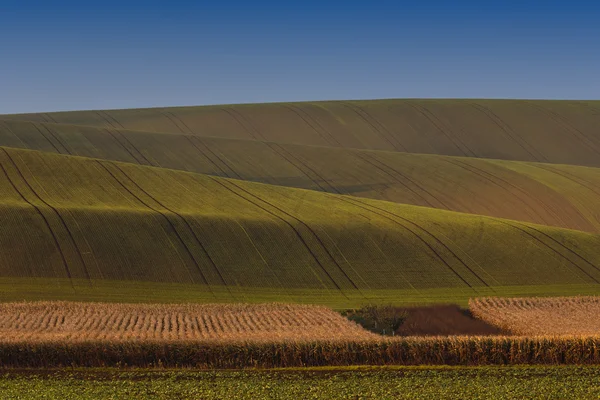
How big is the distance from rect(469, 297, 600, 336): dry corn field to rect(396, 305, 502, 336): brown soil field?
1.45 feet

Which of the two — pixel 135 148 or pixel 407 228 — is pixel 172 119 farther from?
pixel 407 228

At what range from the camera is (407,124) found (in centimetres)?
11631

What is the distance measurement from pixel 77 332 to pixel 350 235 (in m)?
25.3

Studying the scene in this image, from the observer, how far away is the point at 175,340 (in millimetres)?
25578

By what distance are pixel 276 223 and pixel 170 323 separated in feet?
65.7

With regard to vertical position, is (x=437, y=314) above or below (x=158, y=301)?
above

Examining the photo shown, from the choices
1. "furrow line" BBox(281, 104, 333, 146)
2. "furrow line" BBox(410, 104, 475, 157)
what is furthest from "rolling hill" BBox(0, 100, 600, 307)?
"furrow line" BBox(410, 104, 475, 157)

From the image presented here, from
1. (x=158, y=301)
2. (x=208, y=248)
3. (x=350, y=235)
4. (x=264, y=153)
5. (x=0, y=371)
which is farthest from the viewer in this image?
(x=264, y=153)

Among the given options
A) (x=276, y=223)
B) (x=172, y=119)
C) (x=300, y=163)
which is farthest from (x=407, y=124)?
(x=276, y=223)

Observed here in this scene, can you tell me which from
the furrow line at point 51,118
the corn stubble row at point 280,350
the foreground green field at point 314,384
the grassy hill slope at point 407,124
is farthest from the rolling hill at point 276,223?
the furrow line at point 51,118

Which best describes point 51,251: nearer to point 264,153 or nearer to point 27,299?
point 27,299

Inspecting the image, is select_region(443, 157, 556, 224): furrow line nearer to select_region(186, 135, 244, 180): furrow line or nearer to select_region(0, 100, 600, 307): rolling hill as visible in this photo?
select_region(0, 100, 600, 307): rolling hill

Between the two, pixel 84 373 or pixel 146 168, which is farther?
pixel 146 168

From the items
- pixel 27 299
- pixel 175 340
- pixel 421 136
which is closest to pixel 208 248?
pixel 27 299
